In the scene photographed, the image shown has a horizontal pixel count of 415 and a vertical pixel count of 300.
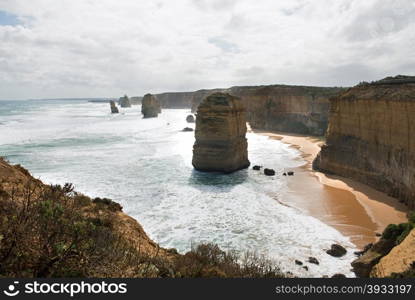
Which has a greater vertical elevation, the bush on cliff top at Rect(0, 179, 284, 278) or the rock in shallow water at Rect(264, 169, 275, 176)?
the bush on cliff top at Rect(0, 179, 284, 278)

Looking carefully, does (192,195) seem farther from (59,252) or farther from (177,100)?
(177,100)

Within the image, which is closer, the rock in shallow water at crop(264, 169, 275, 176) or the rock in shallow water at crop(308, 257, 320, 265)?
the rock in shallow water at crop(308, 257, 320, 265)

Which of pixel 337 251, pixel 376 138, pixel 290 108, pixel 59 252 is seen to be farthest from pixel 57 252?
pixel 290 108

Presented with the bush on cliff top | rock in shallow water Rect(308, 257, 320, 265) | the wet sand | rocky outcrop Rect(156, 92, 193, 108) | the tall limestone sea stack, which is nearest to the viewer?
the bush on cliff top

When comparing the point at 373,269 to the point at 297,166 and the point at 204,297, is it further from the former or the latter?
the point at 297,166

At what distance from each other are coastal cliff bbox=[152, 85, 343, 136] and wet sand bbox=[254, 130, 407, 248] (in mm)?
35749

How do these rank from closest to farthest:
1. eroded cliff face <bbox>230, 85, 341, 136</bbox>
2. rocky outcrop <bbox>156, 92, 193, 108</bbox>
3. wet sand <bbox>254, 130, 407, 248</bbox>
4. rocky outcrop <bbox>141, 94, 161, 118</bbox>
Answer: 1. wet sand <bbox>254, 130, 407, 248</bbox>
2. eroded cliff face <bbox>230, 85, 341, 136</bbox>
3. rocky outcrop <bbox>141, 94, 161, 118</bbox>
4. rocky outcrop <bbox>156, 92, 193, 108</bbox>

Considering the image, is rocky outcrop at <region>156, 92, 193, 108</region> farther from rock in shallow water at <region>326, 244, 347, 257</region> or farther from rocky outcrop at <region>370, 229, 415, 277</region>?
rocky outcrop at <region>370, 229, 415, 277</region>

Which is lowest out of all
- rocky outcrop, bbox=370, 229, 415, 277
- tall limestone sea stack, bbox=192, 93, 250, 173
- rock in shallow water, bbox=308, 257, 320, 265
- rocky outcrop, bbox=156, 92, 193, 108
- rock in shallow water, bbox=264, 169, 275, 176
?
rock in shallow water, bbox=308, 257, 320, 265

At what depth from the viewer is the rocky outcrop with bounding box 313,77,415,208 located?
21609mm

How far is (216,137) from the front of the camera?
101 ft

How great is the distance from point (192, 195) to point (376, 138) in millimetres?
16055

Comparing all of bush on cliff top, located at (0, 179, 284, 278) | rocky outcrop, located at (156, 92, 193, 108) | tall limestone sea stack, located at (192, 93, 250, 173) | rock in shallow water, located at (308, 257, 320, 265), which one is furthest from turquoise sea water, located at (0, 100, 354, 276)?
rocky outcrop, located at (156, 92, 193, 108)

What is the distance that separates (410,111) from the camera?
69.9 ft
